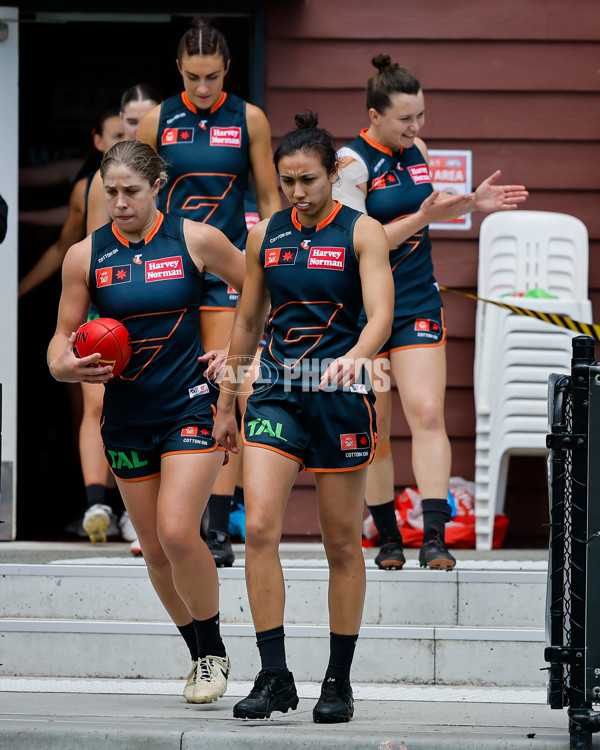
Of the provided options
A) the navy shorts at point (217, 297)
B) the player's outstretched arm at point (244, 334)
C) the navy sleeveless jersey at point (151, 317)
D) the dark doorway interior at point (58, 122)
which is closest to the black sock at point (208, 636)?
the player's outstretched arm at point (244, 334)

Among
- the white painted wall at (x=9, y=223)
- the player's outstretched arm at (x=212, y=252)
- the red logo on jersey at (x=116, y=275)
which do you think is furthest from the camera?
the white painted wall at (x=9, y=223)

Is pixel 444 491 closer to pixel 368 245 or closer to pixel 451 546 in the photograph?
pixel 451 546

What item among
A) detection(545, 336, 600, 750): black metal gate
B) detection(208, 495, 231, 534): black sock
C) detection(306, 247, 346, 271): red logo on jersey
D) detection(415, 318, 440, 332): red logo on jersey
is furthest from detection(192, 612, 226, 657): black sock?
detection(415, 318, 440, 332): red logo on jersey

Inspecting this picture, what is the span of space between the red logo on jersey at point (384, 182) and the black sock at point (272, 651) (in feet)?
A: 7.22

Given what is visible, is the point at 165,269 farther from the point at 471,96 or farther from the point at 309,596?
the point at 471,96

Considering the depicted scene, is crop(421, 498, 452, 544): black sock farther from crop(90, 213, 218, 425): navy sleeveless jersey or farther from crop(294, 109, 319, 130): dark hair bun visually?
crop(294, 109, 319, 130): dark hair bun

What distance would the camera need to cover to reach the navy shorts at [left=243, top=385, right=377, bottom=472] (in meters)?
4.18

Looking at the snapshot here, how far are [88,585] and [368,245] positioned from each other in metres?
2.12

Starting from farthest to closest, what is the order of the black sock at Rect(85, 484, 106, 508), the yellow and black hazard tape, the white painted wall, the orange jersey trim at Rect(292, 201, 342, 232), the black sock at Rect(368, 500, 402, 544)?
the white painted wall
the black sock at Rect(85, 484, 106, 508)
the yellow and black hazard tape
the black sock at Rect(368, 500, 402, 544)
the orange jersey trim at Rect(292, 201, 342, 232)

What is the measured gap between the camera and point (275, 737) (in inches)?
152

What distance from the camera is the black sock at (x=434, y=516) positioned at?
17.9 feet

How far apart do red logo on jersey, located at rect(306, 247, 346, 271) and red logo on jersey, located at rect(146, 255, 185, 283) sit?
1.68 feet

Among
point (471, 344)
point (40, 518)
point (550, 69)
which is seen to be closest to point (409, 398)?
point (471, 344)

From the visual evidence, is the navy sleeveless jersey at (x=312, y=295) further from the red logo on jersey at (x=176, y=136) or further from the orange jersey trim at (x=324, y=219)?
the red logo on jersey at (x=176, y=136)
